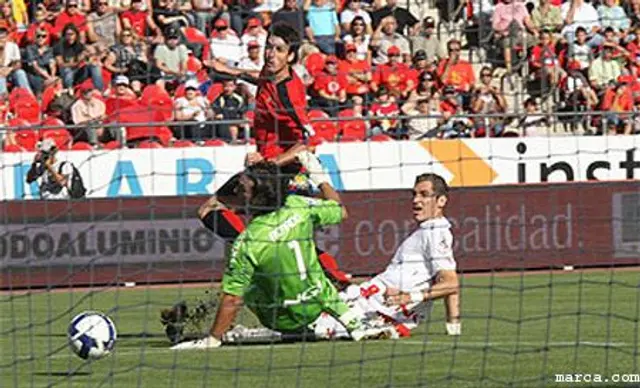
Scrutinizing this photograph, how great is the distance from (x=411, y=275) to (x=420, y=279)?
80 millimetres

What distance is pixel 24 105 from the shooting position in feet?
60.6

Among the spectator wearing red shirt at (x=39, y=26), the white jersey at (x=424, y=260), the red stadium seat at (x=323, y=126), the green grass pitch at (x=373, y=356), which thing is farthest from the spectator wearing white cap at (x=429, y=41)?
the white jersey at (x=424, y=260)

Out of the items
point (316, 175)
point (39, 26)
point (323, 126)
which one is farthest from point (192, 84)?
point (323, 126)

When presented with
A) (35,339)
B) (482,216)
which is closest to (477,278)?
(482,216)

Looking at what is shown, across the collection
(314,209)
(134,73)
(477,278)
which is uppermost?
(134,73)

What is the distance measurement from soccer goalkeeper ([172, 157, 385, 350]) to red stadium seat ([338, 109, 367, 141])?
26.9 ft

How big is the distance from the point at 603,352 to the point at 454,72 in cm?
680

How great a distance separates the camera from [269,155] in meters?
14.0

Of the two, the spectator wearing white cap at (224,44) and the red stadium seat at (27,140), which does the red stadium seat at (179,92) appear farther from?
the red stadium seat at (27,140)

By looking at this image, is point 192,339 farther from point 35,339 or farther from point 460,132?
point 460,132

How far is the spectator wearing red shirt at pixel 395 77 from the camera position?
18.2 meters

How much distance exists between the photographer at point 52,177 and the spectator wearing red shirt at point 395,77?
3944mm

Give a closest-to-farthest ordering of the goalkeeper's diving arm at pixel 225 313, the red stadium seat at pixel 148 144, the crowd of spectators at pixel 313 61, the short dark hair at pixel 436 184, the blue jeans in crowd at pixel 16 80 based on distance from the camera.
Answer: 1. the goalkeeper's diving arm at pixel 225 313
2. the short dark hair at pixel 436 184
3. the crowd of spectators at pixel 313 61
4. the blue jeans in crowd at pixel 16 80
5. the red stadium seat at pixel 148 144

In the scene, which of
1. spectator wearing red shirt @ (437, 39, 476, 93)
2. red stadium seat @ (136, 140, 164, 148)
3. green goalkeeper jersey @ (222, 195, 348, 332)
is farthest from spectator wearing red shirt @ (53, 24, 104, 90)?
red stadium seat @ (136, 140, 164, 148)
